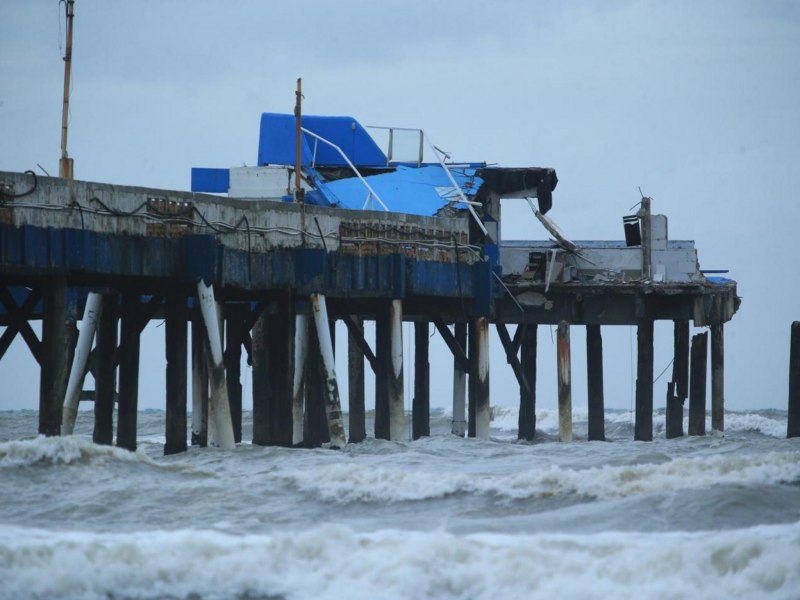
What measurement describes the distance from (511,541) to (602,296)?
23.5 meters

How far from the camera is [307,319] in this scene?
37.8 metres

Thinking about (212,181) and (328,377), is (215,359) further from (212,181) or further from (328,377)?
(212,181)

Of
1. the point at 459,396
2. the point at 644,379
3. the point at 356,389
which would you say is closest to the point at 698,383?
the point at 644,379

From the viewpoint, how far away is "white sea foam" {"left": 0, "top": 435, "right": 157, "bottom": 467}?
25828mm

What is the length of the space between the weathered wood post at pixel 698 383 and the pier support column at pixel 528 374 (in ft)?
14.9

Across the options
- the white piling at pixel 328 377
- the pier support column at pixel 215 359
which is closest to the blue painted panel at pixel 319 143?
the white piling at pixel 328 377

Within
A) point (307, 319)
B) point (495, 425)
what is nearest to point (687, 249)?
point (307, 319)

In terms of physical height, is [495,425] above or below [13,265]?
below

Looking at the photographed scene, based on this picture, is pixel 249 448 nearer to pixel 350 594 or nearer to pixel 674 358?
pixel 350 594

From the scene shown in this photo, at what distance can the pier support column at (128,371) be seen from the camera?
3130 cm

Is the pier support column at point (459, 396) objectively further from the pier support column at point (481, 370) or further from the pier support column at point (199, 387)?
the pier support column at point (199, 387)

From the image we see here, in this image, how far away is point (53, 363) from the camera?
2791 cm

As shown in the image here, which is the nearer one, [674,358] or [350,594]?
[350,594]

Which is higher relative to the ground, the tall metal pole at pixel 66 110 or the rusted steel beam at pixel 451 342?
the tall metal pole at pixel 66 110
